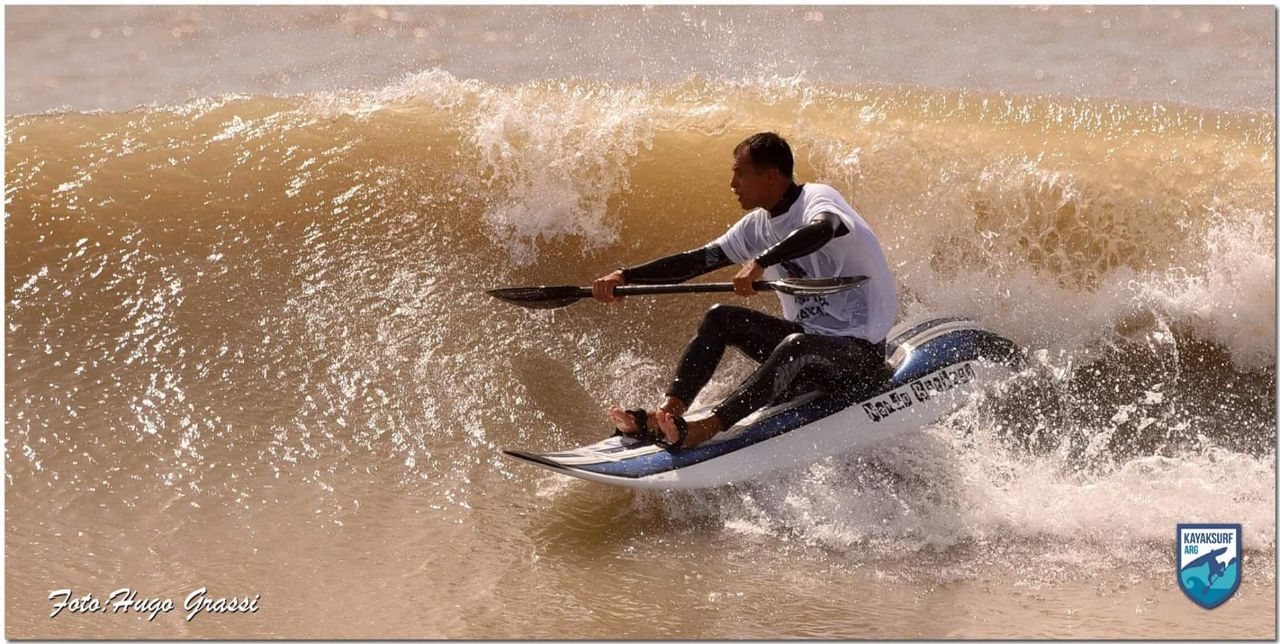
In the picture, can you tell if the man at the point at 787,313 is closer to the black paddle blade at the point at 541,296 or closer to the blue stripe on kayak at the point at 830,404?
the blue stripe on kayak at the point at 830,404

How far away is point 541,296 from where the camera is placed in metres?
4.99

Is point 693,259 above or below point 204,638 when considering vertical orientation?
above

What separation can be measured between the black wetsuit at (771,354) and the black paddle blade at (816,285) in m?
0.15

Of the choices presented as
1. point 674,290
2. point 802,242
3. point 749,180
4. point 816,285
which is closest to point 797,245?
point 802,242

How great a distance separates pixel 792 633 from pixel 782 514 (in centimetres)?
84

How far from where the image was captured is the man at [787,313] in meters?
4.41

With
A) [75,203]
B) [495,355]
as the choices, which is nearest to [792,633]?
[495,355]

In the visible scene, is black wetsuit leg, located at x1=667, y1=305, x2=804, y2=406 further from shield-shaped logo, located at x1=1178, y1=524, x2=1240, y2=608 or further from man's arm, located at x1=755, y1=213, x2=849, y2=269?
shield-shaped logo, located at x1=1178, y1=524, x2=1240, y2=608

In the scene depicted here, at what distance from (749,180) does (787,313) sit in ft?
1.95

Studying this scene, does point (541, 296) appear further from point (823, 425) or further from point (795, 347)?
point (823, 425)

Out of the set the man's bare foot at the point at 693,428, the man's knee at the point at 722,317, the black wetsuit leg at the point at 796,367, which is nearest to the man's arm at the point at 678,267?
the man's knee at the point at 722,317

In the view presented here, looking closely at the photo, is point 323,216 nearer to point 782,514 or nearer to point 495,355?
point 495,355

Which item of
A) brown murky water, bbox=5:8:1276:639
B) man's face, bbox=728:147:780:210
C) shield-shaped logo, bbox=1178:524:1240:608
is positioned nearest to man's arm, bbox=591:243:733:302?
man's face, bbox=728:147:780:210

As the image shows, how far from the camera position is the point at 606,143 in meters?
6.73
